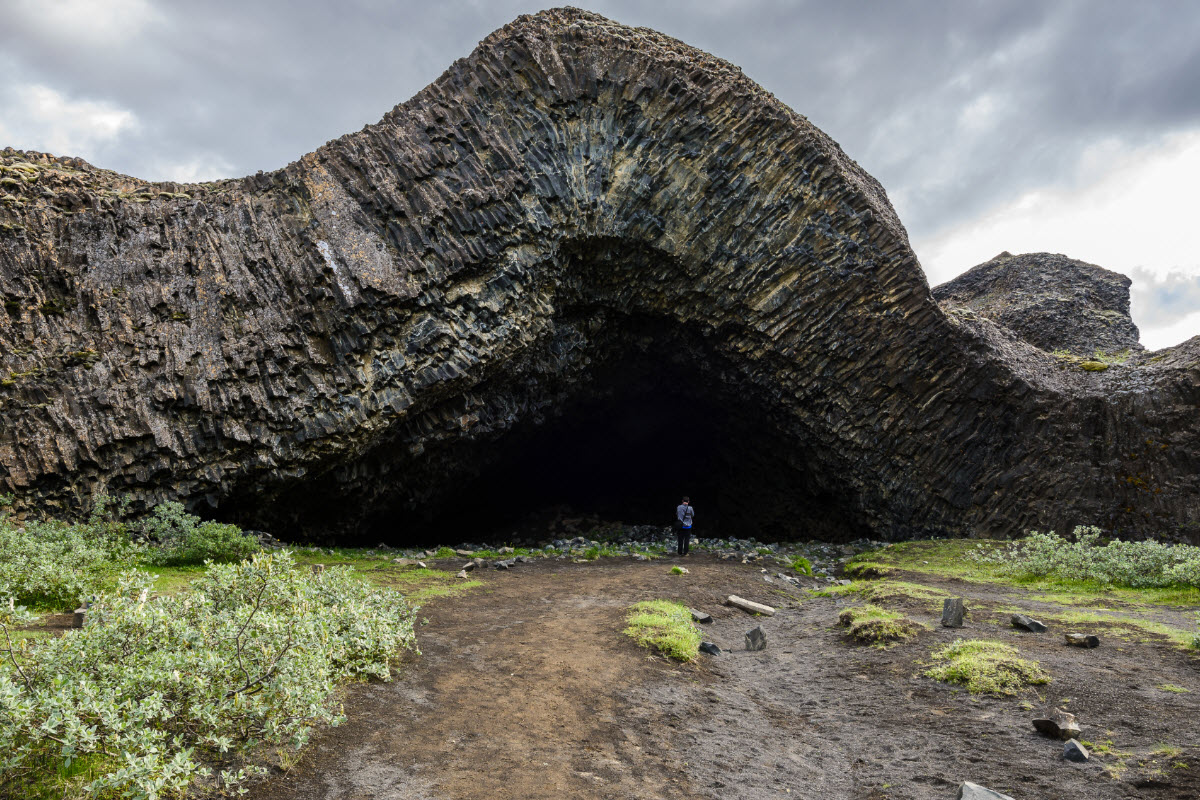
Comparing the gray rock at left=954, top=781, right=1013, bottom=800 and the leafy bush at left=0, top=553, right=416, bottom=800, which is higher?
the leafy bush at left=0, top=553, right=416, bottom=800

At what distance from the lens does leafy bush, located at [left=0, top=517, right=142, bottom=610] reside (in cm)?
840

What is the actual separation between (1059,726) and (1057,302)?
3377 cm

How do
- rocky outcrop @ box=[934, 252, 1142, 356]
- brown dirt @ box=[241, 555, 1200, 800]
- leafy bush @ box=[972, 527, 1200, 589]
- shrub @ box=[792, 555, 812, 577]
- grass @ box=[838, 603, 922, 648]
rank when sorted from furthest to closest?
rocky outcrop @ box=[934, 252, 1142, 356]
shrub @ box=[792, 555, 812, 577]
leafy bush @ box=[972, 527, 1200, 589]
grass @ box=[838, 603, 922, 648]
brown dirt @ box=[241, 555, 1200, 800]

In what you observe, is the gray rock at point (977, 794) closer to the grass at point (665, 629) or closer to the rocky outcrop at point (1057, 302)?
the grass at point (665, 629)

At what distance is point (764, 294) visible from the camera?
21.5m

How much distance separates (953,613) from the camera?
945 centimetres

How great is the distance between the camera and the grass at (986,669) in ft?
22.9

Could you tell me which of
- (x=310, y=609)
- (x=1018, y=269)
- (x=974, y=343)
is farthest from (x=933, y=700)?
(x=1018, y=269)

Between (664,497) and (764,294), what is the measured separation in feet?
41.1

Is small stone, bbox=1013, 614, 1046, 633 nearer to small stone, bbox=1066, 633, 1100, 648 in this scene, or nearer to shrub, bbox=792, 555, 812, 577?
small stone, bbox=1066, 633, 1100, 648

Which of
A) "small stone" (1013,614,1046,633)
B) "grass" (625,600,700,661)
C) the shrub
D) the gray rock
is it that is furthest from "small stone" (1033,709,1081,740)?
the shrub

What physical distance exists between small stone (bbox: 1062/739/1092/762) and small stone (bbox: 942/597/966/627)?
4.20 metres

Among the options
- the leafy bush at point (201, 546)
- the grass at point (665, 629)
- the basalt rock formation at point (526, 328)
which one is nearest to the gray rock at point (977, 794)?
the grass at point (665, 629)

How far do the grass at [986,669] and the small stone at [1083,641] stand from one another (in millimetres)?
1148
